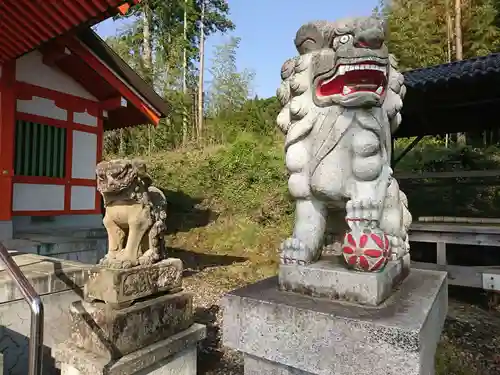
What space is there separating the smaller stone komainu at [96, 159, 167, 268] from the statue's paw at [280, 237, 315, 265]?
1250 mm

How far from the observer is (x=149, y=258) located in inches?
106

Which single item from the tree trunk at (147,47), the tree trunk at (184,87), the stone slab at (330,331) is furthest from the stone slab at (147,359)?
the tree trunk at (184,87)

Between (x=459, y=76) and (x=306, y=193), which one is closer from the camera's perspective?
(x=306, y=193)

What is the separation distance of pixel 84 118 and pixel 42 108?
735 millimetres

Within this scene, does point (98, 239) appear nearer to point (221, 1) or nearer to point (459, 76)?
point (459, 76)

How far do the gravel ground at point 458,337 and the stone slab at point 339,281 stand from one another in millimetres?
1739

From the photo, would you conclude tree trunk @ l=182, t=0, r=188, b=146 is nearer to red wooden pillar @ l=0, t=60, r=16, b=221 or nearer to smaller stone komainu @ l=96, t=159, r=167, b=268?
red wooden pillar @ l=0, t=60, r=16, b=221

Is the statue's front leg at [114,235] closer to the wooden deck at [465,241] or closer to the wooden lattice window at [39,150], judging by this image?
the wooden lattice window at [39,150]

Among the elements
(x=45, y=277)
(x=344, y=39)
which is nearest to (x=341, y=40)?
(x=344, y=39)

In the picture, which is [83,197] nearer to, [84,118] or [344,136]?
[84,118]

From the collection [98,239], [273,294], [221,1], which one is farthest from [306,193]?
[221,1]

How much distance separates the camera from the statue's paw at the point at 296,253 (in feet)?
5.79

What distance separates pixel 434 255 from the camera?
5793 millimetres

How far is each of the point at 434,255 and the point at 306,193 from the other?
15.9 ft
